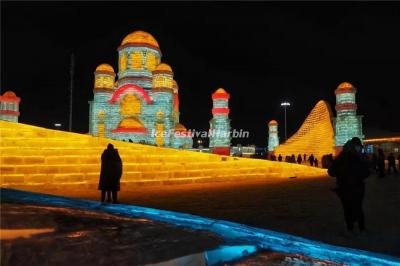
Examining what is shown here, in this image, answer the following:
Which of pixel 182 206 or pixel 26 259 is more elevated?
pixel 26 259

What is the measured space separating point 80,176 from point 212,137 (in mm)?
31970

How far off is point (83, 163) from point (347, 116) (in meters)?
32.5

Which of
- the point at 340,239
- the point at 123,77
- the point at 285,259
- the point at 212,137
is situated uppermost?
the point at 123,77

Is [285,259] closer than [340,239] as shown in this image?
Yes

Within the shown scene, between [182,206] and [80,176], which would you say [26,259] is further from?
[80,176]

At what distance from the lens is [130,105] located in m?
47.1

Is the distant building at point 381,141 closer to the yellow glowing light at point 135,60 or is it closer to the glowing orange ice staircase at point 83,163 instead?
the glowing orange ice staircase at point 83,163

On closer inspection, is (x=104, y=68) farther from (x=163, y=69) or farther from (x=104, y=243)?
(x=104, y=243)

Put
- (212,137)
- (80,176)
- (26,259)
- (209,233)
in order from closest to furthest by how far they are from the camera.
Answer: (26,259), (209,233), (80,176), (212,137)

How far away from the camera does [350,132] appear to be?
3925cm

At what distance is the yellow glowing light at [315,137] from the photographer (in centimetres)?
4475

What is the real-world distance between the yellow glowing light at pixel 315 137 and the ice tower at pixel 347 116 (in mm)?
3557

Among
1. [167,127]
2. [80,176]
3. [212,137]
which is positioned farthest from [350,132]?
[80,176]

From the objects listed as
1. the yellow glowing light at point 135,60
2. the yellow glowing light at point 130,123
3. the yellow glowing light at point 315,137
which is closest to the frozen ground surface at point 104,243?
the yellow glowing light at point 130,123
